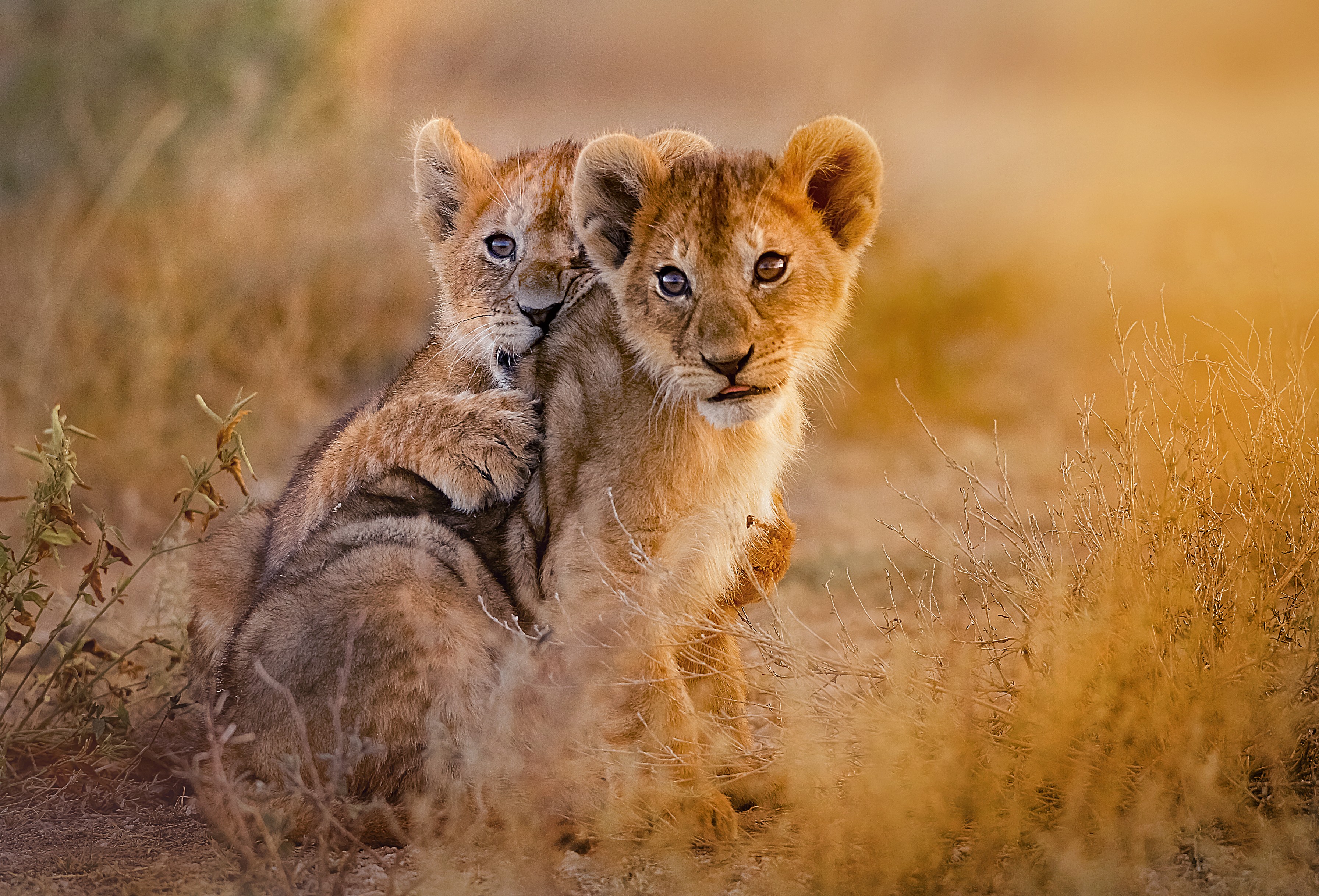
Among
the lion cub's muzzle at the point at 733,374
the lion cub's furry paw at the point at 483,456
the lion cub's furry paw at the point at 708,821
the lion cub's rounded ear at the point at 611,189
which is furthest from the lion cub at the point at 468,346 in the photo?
the lion cub's furry paw at the point at 708,821

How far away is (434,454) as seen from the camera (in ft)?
13.4

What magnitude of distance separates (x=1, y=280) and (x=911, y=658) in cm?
872

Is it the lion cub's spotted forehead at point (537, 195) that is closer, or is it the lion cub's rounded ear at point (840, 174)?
the lion cub's rounded ear at point (840, 174)

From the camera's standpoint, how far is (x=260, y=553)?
14.8 ft

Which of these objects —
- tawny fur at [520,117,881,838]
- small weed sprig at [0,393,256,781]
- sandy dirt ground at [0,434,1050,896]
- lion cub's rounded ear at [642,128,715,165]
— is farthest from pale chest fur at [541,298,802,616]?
small weed sprig at [0,393,256,781]

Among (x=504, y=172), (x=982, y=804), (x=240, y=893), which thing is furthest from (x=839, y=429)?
(x=240, y=893)

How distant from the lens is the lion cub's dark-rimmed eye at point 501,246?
4.64 meters

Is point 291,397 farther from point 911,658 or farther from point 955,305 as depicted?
point 911,658

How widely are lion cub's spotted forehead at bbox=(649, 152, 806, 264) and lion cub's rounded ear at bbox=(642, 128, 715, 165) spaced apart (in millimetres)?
257

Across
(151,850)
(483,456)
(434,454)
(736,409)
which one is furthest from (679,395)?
(151,850)

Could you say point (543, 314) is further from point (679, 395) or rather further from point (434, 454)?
point (679, 395)

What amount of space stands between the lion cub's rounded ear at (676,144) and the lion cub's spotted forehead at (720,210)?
0.26 m

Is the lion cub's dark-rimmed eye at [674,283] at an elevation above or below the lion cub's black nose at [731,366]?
above

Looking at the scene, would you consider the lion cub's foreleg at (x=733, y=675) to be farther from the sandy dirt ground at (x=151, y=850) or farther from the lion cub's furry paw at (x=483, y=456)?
the lion cub's furry paw at (x=483, y=456)
